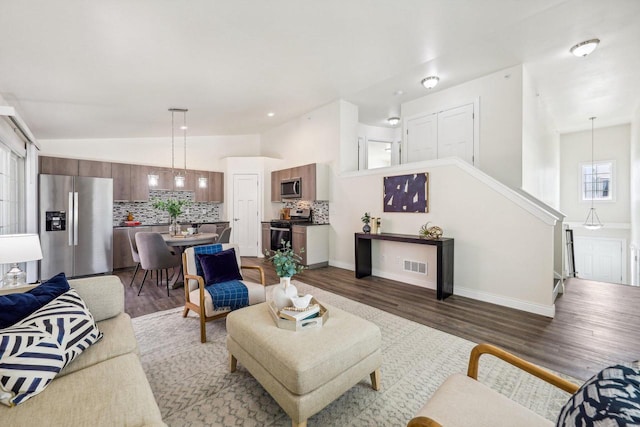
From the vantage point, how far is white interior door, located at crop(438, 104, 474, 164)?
479 centimetres

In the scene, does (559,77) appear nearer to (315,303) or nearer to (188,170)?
(315,303)

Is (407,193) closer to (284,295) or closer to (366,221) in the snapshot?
(366,221)

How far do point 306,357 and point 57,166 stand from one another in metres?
6.26

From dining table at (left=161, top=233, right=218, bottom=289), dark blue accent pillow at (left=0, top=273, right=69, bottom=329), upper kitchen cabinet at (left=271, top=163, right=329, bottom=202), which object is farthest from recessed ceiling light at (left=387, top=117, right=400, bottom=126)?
dark blue accent pillow at (left=0, top=273, right=69, bottom=329)

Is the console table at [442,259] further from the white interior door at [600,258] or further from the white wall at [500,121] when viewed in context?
the white interior door at [600,258]

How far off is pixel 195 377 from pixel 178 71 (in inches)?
135

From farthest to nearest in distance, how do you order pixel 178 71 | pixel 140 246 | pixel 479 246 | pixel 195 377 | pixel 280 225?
pixel 280 225, pixel 140 246, pixel 479 246, pixel 178 71, pixel 195 377

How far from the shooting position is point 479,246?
369 centimetres

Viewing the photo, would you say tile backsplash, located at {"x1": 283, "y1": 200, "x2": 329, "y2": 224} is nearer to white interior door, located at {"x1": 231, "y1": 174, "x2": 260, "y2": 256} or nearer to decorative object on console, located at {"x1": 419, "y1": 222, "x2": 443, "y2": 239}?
white interior door, located at {"x1": 231, "y1": 174, "x2": 260, "y2": 256}

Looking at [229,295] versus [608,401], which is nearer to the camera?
[608,401]

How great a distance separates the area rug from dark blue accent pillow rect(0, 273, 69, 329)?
88 centimetres

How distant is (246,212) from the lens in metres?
6.94

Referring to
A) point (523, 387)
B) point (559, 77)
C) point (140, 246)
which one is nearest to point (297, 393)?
point (523, 387)

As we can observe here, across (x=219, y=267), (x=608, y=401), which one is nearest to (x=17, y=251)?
(x=219, y=267)
